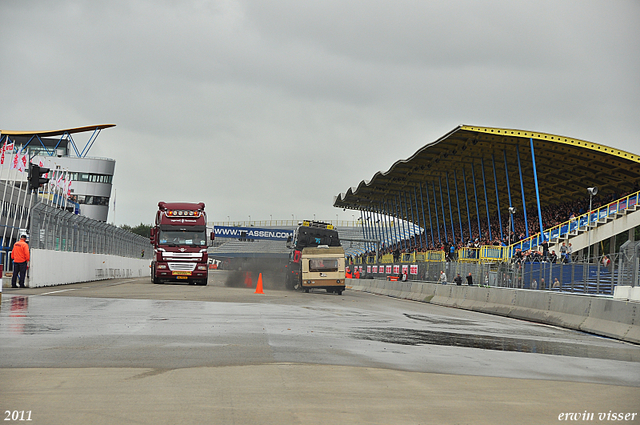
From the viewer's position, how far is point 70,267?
113ft

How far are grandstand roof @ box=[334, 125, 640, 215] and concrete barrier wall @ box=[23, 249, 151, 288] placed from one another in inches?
897

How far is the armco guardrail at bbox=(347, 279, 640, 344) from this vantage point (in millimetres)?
15555

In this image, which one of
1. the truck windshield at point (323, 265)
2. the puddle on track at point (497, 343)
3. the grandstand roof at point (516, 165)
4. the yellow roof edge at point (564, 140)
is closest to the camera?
the puddle on track at point (497, 343)

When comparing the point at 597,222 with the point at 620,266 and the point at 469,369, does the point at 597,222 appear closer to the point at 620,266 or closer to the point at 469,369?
the point at 620,266

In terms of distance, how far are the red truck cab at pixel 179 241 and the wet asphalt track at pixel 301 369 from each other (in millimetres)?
19522

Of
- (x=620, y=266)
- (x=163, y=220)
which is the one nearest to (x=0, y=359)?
(x=620, y=266)

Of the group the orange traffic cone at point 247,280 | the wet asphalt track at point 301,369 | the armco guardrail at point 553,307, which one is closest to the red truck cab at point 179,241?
the armco guardrail at point 553,307

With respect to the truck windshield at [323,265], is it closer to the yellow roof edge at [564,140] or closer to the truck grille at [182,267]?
the truck grille at [182,267]

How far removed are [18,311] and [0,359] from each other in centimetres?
798

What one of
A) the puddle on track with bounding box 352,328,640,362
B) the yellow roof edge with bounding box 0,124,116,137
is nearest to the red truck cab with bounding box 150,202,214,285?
the puddle on track with bounding box 352,328,640,362

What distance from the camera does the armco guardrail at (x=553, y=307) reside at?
15555 millimetres

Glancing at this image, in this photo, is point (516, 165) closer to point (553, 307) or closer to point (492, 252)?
point (492, 252)

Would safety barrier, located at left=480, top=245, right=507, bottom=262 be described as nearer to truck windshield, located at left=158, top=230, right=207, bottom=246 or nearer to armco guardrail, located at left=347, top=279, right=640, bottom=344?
armco guardrail, located at left=347, top=279, right=640, bottom=344
